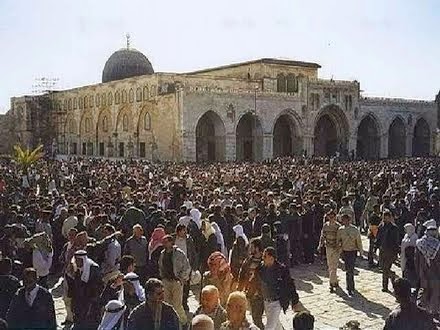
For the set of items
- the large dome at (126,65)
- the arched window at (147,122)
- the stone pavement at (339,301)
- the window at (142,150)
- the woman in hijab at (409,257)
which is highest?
the large dome at (126,65)

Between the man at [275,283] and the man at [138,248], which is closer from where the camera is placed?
the man at [275,283]

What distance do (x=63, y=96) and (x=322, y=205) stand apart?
44.4 m

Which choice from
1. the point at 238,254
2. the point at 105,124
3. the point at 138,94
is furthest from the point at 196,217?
the point at 105,124

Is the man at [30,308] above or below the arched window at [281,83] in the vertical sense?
below

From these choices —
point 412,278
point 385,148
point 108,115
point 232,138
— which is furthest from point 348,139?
point 412,278

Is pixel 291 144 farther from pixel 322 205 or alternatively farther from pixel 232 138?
pixel 322 205

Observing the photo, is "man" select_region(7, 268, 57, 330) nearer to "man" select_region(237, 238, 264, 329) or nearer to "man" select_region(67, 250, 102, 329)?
"man" select_region(67, 250, 102, 329)

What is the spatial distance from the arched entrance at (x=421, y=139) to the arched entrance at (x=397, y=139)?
235cm

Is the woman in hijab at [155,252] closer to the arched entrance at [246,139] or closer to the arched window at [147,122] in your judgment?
the arched window at [147,122]

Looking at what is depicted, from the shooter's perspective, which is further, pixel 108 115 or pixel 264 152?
pixel 108 115

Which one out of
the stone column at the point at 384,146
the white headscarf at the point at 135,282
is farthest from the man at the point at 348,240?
the stone column at the point at 384,146

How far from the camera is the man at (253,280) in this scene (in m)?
6.20

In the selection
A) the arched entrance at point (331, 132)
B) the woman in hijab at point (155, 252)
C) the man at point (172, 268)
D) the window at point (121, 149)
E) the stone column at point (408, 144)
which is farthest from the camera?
the stone column at point (408, 144)

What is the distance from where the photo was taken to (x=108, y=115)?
45906 mm
